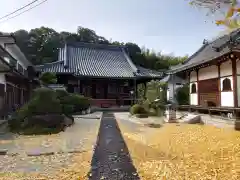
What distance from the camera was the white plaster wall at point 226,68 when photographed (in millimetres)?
12586

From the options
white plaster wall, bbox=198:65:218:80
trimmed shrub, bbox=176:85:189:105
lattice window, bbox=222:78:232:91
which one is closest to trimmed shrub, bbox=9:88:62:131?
lattice window, bbox=222:78:232:91

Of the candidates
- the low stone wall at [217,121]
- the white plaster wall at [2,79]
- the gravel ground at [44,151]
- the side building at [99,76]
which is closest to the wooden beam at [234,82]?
the low stone wall at [217,121]

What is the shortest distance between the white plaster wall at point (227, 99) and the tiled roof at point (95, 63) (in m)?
12.9

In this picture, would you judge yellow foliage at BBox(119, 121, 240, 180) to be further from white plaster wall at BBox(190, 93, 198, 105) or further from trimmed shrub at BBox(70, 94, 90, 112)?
trimmed shrub at BBox(70, 94, 90, 112)

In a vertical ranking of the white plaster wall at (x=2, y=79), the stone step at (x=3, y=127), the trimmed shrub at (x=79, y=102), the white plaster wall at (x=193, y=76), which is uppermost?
the white plaster wall at (x=193, y=76)

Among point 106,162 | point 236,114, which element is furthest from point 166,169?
point 236,114

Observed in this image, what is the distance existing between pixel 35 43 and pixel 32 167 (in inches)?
1641

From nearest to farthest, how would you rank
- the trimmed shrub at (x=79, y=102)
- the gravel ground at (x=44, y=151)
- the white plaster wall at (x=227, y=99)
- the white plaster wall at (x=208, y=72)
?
the gravel ground at (x=44, y=151)
the white plaster wall at (x=227, y=99)
the white plaster wall at (x=208, y=72)
the trimmed shrub at (x=79, y=102)

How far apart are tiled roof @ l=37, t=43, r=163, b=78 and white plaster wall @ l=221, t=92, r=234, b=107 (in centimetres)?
1290

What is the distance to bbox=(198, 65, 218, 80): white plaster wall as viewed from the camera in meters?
14.2

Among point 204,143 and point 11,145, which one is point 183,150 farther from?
point 11,145

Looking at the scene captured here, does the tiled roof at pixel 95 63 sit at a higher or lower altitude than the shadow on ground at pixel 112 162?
higher

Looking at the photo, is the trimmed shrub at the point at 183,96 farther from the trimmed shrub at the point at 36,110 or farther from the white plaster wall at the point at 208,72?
the trimmed shrub at the point at 36,110

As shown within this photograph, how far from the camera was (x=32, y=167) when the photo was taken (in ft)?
17.5
